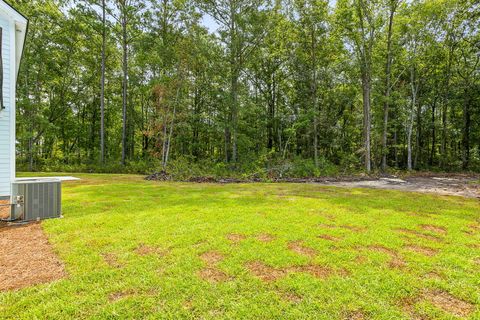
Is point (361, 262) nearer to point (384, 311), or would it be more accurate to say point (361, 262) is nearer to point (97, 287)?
point (384, 311)

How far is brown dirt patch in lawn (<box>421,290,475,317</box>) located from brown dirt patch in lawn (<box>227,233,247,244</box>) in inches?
82.2

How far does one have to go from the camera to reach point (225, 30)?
15.4 meters

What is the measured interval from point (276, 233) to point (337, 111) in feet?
68.4

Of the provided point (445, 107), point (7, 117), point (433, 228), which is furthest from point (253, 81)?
point (433, 228)

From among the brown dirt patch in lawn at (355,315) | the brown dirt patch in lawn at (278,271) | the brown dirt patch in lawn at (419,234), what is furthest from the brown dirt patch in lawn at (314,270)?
the brown dirt patch in lawn at (419,234)

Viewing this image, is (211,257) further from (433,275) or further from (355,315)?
(433,275)

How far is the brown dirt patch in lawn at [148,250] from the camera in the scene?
10.1ft

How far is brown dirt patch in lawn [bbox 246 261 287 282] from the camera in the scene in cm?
251

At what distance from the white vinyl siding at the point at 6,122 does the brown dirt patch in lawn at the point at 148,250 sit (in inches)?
189

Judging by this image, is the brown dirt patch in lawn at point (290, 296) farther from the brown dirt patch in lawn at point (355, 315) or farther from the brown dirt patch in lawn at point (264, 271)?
the brown dirt patch in lawn at point (355, 315)

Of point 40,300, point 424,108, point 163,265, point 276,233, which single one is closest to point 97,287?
point 40,300

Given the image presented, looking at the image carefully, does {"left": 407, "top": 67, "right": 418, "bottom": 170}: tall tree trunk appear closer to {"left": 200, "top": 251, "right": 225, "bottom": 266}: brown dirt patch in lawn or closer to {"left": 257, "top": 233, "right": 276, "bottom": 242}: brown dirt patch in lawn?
{"left": 257, "top": 233, "right": 276, "bottom": 242}: brown dirt patch in lawn

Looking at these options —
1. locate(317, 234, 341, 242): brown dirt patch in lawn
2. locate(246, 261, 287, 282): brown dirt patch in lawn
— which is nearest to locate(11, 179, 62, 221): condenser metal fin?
locate(246, 261, 287, 282): brown dirt patch in lawn

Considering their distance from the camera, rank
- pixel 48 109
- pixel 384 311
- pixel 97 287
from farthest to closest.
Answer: pixel 48 109, pixel 97 287, pixel 384 311
